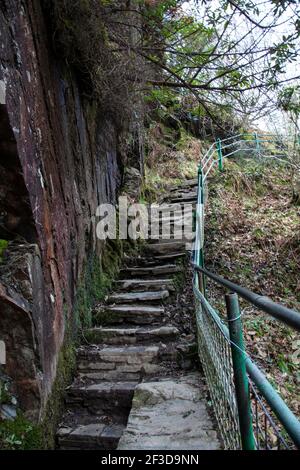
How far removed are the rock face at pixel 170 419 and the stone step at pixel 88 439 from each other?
21 centimetres

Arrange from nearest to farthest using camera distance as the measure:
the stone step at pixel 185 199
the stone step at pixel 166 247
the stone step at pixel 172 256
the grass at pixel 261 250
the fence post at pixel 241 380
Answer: the fence post at pixel 241 380, the grass at pixel 261 250, the stone step at pixel 172 256, the stone step at pixel 166 247, the stone step at pixel 185 199

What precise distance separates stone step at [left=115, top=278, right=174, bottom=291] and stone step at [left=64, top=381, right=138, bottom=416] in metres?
1.83

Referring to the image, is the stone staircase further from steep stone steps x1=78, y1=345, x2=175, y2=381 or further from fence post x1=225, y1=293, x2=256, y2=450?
fence post x1=225, y1=293, x2=256, y2=450

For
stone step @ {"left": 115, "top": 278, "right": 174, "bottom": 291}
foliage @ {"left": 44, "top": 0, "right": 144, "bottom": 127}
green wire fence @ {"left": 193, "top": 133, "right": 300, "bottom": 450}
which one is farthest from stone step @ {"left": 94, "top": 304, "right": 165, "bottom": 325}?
foliage @ {"left": 44, "top": 0, "right": 144, "bottom": 127}

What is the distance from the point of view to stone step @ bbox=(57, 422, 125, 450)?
2.85 m

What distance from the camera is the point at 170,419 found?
2.77m

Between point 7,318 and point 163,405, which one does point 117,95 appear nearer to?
point 7,318

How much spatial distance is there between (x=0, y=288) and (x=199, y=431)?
5.17ft

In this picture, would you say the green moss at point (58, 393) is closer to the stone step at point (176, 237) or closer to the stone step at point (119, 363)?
the stone step at point (119, 363)

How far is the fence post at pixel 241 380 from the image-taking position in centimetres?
147

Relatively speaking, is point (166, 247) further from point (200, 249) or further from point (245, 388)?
point (245, 388)

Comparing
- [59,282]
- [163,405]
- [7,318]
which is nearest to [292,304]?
[163,405]

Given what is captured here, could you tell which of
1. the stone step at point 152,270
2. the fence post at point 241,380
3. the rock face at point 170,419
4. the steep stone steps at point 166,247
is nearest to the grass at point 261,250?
the steep stone steps at point 166,247

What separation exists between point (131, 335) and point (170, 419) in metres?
1.35
